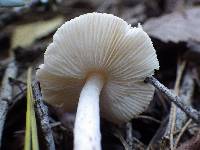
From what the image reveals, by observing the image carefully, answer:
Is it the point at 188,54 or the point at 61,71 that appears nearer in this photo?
the point at 61,71

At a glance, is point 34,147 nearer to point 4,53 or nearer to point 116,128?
point 116,128

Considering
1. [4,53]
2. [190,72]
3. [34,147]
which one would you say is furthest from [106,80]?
[4,53]

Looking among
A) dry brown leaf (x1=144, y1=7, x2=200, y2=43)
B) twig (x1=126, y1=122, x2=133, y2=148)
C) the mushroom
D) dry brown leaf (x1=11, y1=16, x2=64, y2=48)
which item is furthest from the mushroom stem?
dry brown leaf (x1=11, y1=16, x2=64, y2=48)

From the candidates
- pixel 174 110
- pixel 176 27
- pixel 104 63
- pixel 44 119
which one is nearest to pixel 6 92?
pixel 44 119

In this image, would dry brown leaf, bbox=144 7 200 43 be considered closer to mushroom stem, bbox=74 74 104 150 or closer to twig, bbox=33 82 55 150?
mushroom stem, bbox=74 74 104 150

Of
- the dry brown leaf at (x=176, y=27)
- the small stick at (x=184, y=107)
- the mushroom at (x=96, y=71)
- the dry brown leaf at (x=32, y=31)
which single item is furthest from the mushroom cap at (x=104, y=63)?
the dry brown leaf at (x=32, y=31)

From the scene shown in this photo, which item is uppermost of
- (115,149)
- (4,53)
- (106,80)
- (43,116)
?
(4,53)
